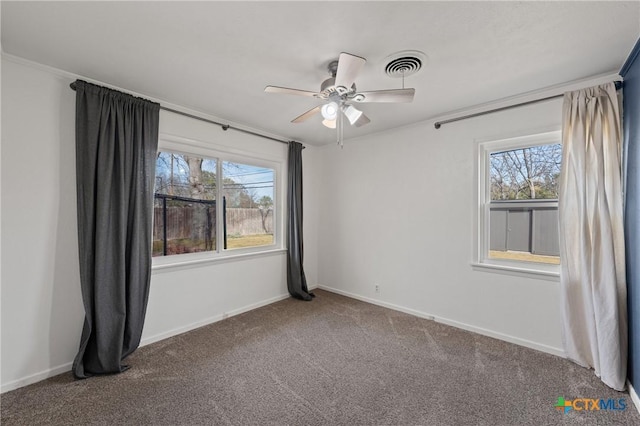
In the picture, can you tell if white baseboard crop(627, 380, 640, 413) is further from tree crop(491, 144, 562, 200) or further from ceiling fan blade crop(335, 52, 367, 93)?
ceiling fan blade crop(335, 52, 367, 93)

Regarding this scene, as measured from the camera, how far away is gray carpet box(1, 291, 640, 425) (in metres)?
1.72

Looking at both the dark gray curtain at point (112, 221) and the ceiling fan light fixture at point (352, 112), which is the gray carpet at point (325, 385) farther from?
the ceiling fan light fixture at point (352, 112)

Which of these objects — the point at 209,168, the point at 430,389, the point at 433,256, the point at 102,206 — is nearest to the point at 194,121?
the point at 209,168

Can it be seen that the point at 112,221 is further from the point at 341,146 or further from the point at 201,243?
the point at 341,146

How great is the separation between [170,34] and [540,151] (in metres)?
3.27

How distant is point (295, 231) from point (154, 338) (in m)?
2.06

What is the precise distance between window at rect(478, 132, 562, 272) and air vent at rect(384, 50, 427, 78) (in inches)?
52.7

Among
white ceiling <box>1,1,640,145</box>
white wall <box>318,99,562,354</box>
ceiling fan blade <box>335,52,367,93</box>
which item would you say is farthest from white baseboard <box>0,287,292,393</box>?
ceiling fan blade <box>335,52,367,93</box>

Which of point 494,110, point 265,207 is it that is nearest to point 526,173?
point 494,110

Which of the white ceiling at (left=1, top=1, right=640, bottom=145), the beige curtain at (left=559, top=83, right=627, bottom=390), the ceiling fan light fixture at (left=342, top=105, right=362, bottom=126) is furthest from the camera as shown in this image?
the ceiling fan light fixture at (left=342, top=105, right=362, bottom=126)

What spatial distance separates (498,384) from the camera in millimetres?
2020

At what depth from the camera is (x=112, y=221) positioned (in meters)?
2.29

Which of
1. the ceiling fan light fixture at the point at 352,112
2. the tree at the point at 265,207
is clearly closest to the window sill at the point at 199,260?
the tree at the point at 265,207

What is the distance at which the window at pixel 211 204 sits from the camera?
9.51 ft
